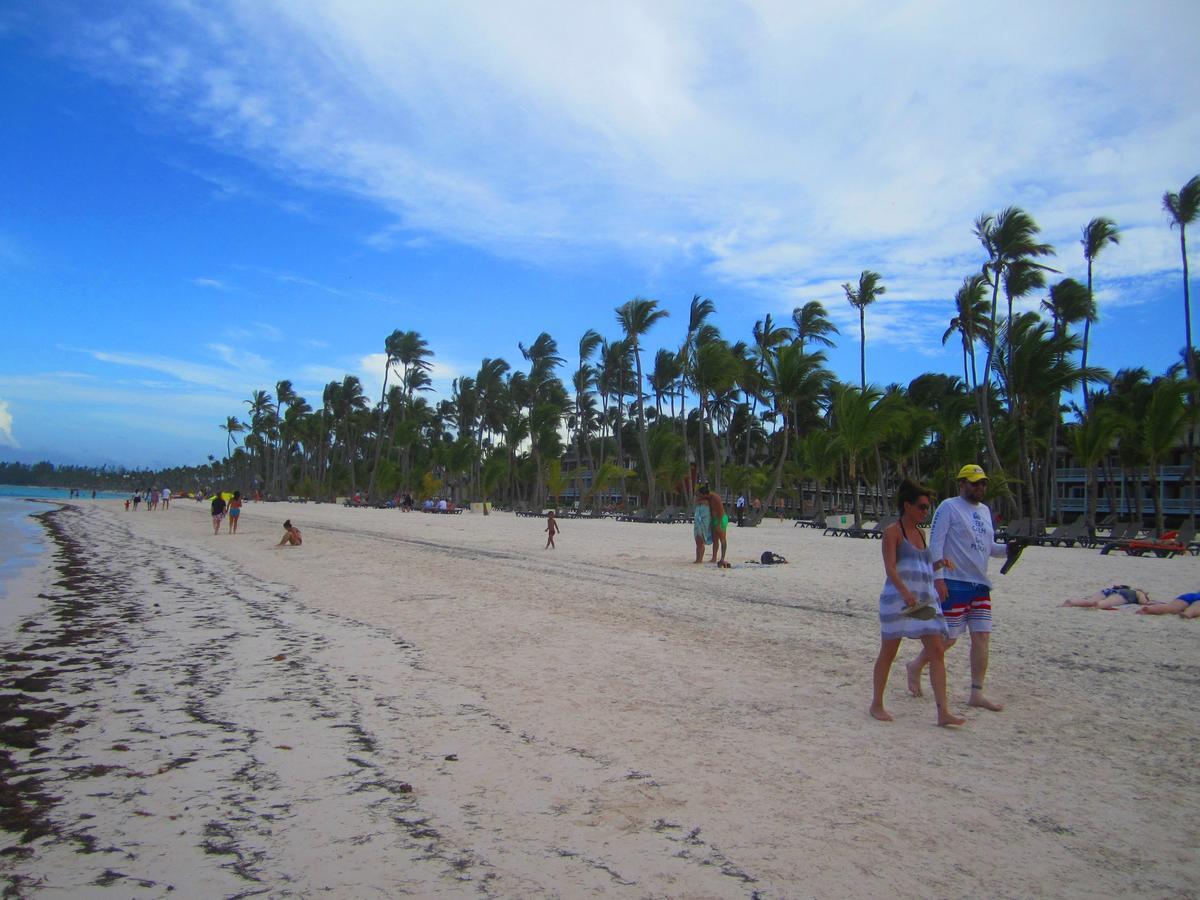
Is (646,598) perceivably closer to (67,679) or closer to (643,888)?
(67,679)

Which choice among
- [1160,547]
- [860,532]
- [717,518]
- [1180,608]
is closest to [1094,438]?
[860,532]

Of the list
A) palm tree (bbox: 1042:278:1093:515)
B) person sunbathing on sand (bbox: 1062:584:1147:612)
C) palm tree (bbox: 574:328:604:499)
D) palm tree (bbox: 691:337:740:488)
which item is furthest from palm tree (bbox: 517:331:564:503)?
person sunbathing on sand (bbox: 1062:584:1147:612)

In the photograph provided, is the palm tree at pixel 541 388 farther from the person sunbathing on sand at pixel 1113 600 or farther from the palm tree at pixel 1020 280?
the person sunbathing on sand at pixel 1113 600

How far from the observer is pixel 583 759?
388 cm

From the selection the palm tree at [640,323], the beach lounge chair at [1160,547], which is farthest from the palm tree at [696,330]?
the beach lounge chair at [1160,547]

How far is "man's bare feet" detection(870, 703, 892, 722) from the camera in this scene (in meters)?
4.55

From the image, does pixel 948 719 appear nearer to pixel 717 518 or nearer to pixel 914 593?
pixel 914 593

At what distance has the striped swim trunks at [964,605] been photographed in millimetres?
4574

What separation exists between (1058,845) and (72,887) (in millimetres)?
3613

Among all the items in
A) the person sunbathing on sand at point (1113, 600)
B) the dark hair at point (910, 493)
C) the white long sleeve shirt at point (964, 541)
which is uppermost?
the dark hair at point (910, 493)

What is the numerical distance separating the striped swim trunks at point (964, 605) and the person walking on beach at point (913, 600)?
12 cm

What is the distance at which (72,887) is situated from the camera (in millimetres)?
2570

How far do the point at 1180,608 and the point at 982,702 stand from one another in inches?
207

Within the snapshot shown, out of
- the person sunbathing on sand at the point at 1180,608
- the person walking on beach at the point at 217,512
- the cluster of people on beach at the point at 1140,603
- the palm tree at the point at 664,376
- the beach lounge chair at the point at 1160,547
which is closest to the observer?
the person sunbathing on sand at the point at 1180,608
